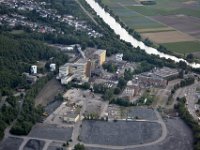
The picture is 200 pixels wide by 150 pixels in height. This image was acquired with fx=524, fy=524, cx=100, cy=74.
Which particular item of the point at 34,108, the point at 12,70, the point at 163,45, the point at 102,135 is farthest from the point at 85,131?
the point at 163,45

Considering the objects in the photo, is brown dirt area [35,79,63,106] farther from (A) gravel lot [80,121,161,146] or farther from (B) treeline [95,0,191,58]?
(B) treeline [95,0,191,58]

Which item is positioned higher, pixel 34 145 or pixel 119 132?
pixel 119 132

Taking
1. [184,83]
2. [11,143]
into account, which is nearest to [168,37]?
[184,83]

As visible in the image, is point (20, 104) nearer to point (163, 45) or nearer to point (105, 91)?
point (105, 91)

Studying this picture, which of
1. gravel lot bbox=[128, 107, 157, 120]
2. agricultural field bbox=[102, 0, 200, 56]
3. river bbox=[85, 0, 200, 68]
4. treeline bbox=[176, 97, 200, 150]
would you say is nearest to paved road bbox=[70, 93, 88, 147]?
gravel lot bbox=[128, 107, 157, 120]

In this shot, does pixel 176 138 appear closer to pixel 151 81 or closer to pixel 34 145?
pixel 34 145

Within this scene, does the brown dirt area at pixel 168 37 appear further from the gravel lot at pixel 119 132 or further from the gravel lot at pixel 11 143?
the gravel lot at pixel 11 143
